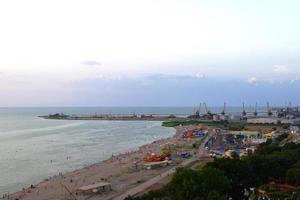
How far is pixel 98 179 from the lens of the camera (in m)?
33.6

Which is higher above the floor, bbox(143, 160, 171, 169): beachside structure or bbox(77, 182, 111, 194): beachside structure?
bbox(143, 160, 171, 169): beachside structure

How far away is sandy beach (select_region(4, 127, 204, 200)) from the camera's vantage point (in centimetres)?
2866

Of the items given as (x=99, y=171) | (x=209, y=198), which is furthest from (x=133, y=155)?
(x=209, y=198)

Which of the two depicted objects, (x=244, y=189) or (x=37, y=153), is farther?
(x=37, y=153)

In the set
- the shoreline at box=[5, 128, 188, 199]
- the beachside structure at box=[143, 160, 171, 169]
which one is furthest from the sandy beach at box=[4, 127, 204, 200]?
the beachside structure at box=[143, 160, 171, 169]

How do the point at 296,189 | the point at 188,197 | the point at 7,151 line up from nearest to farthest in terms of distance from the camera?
the point at 188,197 < the point at 296,189 < the point at 7,151

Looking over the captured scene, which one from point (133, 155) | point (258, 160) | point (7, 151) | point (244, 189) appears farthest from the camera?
point (7, 151)

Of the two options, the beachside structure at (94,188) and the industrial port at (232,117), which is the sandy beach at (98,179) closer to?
the beachside structure at (94,188)

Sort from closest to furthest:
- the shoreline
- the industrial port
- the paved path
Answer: the paved path → the shoreline → the industrial port

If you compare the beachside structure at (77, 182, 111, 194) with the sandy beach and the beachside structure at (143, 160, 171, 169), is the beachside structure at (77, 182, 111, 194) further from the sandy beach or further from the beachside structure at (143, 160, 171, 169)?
the beachside structure at (143, 160, 171, 169)

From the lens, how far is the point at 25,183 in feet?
111

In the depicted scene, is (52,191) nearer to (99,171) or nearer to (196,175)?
(99,171)

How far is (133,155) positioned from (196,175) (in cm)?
3069

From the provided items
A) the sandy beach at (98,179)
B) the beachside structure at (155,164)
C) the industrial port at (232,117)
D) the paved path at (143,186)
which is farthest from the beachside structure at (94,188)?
the industrial port at (232,117)
